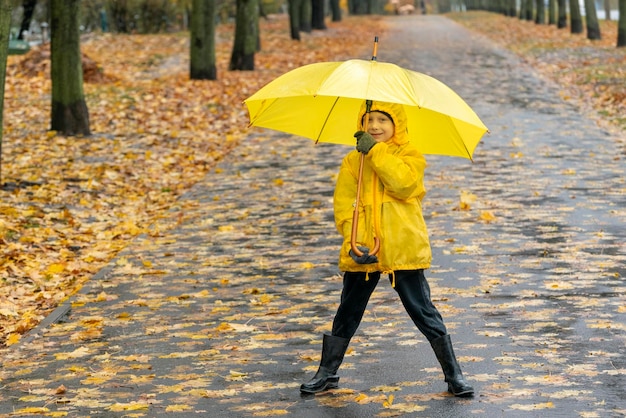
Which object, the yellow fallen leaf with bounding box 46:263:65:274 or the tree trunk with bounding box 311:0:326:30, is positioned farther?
the tree trunk with bounding box 311:0:326:30

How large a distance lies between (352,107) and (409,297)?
137 centimetres

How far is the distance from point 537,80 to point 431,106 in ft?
71.4

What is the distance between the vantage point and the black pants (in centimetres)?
615

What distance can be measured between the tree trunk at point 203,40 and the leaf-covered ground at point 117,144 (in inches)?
16.6

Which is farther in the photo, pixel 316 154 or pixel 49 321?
pixel 316 154

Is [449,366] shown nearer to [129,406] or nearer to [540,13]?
[129,406]

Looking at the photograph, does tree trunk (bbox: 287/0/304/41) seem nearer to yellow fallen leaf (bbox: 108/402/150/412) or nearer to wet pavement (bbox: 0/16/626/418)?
wet pavement (bbox: 0/16/626/418)

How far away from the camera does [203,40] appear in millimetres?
24828

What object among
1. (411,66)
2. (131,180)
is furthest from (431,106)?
(411,66)

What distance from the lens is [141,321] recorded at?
834 cm

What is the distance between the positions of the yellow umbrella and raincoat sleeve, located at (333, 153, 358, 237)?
0.10 m

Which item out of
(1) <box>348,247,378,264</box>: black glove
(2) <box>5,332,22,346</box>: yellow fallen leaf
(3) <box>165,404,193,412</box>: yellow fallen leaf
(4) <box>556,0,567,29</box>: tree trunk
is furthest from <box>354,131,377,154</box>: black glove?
(4) <box>556,0,567,29</box>: tree trunk

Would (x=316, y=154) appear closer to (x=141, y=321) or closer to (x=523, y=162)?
(x=523, y=162)

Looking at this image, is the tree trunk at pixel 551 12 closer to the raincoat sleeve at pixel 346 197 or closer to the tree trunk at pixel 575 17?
the tree trunk at pixel 575 17
